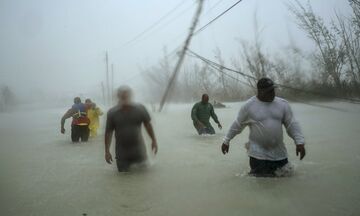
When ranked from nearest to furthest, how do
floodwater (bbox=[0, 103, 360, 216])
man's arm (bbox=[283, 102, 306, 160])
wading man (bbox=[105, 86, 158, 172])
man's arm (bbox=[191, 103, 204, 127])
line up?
floodwater (bbox=[0, 103, 360, 216]), man's arm (bbox=[283, 102, 306, 160]), wading man (bbox=[105, 86, 158, 172]), man's arm (bbox=[191, 103, 204, 127])

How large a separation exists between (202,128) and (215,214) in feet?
28.5

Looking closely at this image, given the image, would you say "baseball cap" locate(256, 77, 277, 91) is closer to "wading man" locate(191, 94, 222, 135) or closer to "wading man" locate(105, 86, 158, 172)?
"wading man" locate(105, 86, 158, 172)

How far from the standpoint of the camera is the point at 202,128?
44.5 ft

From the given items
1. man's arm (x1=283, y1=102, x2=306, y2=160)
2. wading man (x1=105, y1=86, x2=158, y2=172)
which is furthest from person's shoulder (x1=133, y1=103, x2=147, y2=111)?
man's arm (x1=283, y1=102, x2=306, y2=160)

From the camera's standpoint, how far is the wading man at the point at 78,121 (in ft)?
43.9

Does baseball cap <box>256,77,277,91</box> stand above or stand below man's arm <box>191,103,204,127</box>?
above

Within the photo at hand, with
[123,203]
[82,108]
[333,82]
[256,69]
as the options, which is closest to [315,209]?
[123,203]

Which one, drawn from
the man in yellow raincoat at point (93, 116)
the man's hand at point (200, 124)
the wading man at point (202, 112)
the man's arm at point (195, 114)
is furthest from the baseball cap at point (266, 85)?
the man in yellow raincoat at point (93, 116)

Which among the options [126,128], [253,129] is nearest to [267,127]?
[253,129]

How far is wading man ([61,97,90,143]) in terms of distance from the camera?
43.9 ft

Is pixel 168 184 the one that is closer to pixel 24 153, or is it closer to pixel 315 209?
pixel 315 209

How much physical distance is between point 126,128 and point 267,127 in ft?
8.16

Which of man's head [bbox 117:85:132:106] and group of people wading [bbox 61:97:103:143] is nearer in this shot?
man's head [bbox 117:85:132:106]

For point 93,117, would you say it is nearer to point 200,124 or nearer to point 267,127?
point 200,124
